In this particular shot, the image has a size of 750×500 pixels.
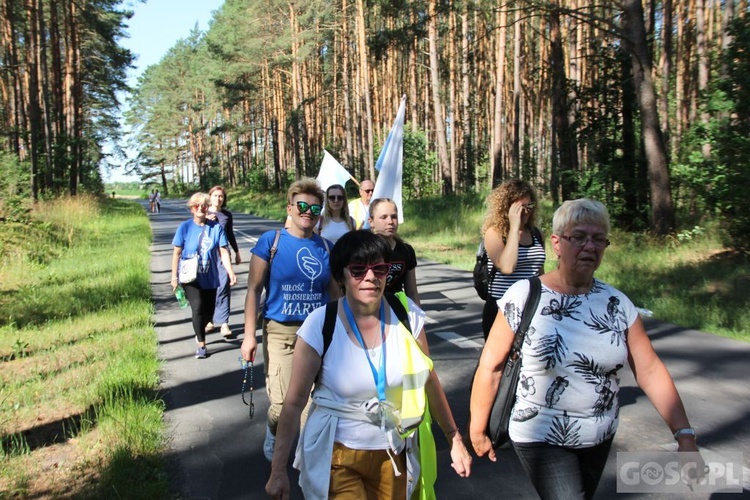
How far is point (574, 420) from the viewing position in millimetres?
2715

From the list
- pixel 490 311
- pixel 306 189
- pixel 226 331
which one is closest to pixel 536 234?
pixel 490 311

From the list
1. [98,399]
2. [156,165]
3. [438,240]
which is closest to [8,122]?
[438,240]

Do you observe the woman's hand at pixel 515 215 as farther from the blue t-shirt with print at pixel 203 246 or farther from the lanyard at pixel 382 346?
the blue t-shirt with print at pixel 203 246

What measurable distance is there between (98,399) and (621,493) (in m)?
4.40

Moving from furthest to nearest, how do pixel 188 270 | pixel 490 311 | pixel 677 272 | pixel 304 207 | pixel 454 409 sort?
pixel 677 272 → pixel 188 270 → pixel 454 409 → pixel 490 311 → pixel 304 207

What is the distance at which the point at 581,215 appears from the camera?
285cm

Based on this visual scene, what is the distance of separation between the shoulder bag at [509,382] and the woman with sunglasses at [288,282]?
189 centimetres

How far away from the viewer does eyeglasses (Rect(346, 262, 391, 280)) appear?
283 cm

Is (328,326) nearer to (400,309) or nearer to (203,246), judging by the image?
(400,309)

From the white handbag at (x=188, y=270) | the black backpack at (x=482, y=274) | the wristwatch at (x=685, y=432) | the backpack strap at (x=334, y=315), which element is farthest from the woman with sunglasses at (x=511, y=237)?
the white handbag at (x=188, y=270)

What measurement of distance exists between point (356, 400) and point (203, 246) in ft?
19.1

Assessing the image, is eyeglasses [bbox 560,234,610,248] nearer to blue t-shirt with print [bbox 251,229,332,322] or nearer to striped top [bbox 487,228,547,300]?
striped top [bbox 487,228,547,300]

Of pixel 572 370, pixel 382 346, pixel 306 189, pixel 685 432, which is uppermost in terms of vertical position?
pixel 306 189

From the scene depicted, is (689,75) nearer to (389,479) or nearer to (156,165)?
(389,479)
